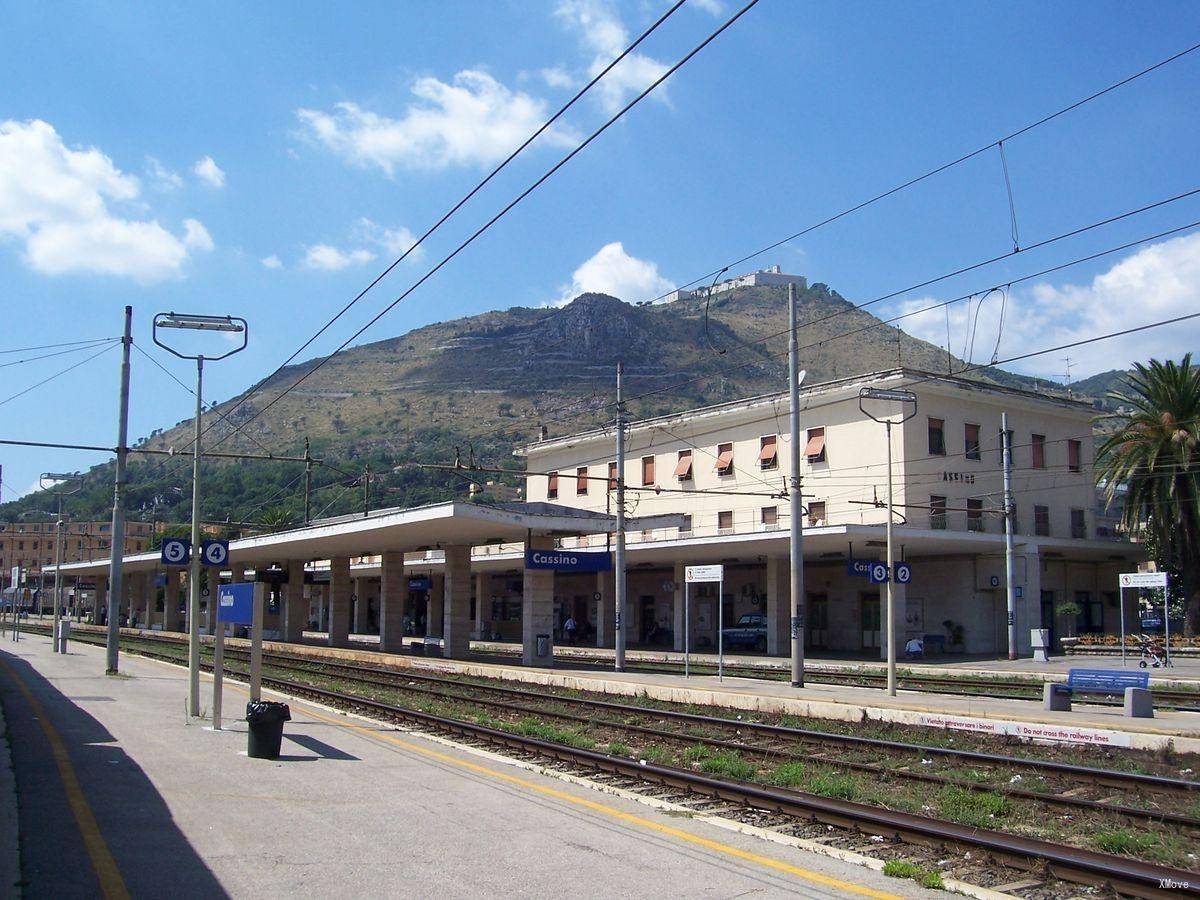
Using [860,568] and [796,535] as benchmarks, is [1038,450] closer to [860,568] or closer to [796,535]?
[860,568]

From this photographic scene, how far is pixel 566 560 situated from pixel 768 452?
16651mm

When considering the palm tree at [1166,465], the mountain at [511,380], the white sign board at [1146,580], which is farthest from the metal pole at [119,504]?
the mountain at [511,380]

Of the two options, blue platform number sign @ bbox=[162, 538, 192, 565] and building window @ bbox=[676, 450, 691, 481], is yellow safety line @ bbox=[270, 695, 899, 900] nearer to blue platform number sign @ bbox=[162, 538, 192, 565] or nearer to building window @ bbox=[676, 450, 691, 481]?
blue platform number sign @ bbox=[162, 538, 192, 565]

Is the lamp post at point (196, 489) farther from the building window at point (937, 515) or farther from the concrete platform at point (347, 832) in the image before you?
the building window at point (937, 515)

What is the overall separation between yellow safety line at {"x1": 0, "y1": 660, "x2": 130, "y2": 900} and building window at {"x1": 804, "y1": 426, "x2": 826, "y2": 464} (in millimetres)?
35540

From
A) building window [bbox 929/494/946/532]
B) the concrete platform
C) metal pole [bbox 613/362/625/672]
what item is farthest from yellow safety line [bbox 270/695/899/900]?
building window [bbox 929/494/946/532]

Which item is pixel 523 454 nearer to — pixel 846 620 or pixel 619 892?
pixel 846 620

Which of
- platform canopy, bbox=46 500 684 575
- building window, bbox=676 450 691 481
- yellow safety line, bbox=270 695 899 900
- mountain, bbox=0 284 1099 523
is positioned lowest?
yellow safety line, bbox=270 695 899 900

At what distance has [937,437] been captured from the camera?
4459 centimetres

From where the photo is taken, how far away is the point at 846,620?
46.2 meters

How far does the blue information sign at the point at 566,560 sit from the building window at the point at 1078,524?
25005 mm

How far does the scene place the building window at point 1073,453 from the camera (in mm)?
49844

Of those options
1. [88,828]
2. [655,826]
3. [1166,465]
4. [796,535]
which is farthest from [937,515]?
[88,828]

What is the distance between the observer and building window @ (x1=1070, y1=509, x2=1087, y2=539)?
4919 cm
